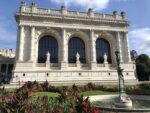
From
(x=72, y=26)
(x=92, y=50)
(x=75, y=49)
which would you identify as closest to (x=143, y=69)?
(x=92, y=50)

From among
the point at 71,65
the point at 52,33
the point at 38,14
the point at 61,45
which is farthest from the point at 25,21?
the point at 71,65

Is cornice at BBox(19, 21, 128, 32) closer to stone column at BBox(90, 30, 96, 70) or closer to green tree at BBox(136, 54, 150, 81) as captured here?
stone column at BBox(90, 30, 96, 70)

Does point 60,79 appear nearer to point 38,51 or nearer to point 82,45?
point 38,51

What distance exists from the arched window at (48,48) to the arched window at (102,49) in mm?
10540

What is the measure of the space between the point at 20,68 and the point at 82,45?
631 inches

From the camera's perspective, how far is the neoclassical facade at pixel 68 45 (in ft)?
121

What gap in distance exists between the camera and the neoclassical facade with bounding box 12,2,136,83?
1448 inches

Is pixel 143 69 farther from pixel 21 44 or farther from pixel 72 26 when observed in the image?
pixel 21 44

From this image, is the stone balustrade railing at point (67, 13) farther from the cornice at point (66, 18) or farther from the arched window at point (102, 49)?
the arched window at point (102, 49)

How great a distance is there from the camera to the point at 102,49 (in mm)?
44312

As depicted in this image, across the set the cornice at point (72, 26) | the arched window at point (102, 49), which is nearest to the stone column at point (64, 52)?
the cornice at point (72, 26)

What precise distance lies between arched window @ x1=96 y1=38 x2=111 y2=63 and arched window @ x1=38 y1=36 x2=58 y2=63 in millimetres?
10540

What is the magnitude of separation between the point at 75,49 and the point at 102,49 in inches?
279

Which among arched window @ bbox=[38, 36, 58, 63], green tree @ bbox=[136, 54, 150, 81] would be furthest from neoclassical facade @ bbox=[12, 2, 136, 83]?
green tree @ bbox=[136, 54, 150, 81]
